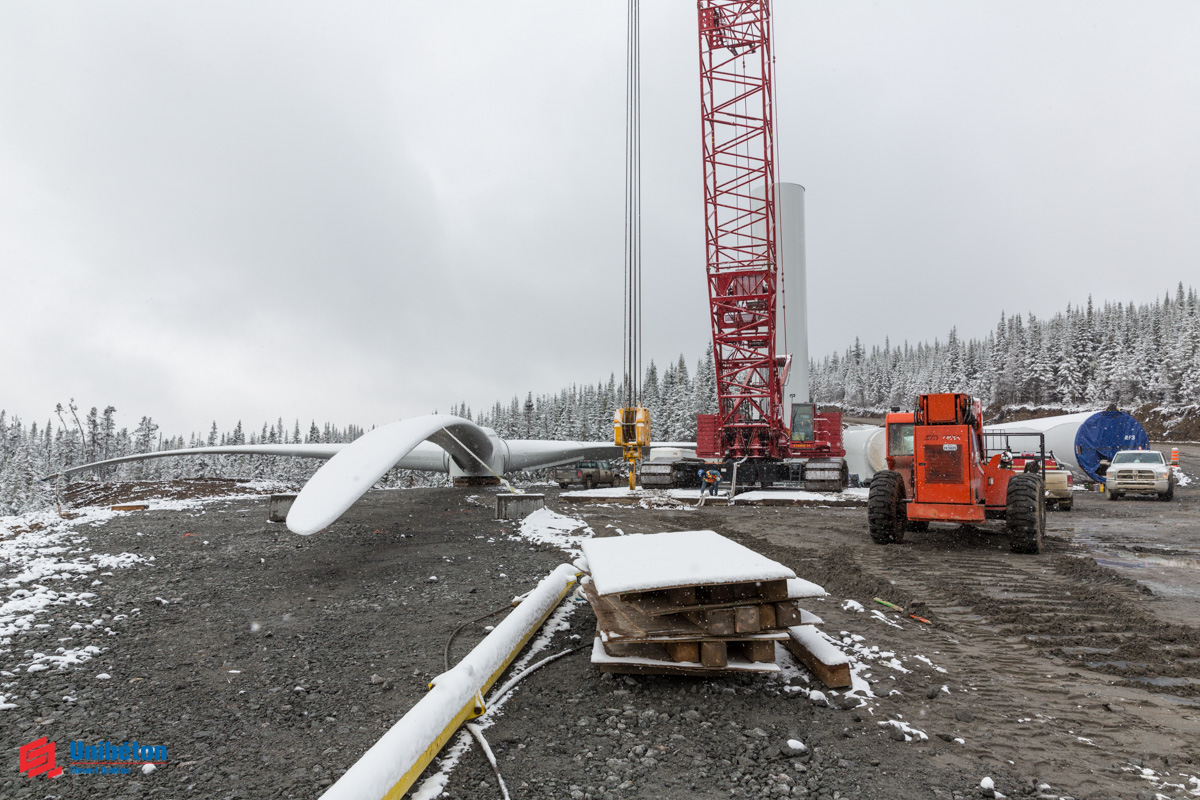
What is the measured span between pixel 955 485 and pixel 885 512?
44.3 inches

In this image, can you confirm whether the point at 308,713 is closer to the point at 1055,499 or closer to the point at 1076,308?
the point at 1055,499

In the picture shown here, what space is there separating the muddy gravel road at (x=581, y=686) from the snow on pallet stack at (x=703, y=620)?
183mm

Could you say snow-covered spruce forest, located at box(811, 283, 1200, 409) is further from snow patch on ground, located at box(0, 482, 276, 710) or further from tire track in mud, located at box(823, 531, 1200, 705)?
snow patch on ground, located at box(0, 482, 276, 710)

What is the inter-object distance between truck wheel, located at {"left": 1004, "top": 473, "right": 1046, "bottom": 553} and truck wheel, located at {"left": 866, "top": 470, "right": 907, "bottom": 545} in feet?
5.09

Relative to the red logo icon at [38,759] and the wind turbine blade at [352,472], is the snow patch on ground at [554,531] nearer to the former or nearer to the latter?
the wind turbine blade at [352,472]

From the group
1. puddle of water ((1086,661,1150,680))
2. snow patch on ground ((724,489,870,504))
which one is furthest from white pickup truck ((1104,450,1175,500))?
puddle of water ((1086,661,1150,680))

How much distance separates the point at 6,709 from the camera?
3.59 metres

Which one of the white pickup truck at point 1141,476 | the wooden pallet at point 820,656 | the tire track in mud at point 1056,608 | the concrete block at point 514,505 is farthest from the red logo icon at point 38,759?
the white pickup truck at point 1141,476

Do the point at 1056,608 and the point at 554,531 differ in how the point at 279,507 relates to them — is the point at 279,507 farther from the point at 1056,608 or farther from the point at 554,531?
the point at 1056,608

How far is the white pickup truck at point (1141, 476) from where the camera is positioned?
19594 mm

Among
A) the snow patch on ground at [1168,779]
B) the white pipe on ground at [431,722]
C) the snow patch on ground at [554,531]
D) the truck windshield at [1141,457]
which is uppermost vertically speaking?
the truck windshield at [1141,457]

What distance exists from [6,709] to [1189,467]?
151ft

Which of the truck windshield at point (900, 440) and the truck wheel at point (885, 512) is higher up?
the truck windshield at point (900, 440)

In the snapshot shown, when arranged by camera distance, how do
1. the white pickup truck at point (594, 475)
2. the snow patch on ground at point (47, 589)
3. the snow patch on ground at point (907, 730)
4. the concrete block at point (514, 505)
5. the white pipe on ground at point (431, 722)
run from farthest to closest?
the white pickup truck at point (594, 475)
the concrete block at point (514, 505)
the snow patch on ground at point (47, 589)
the snow patch on ground at point (907, 730)
the white pipe on ground at point (431, 722)
